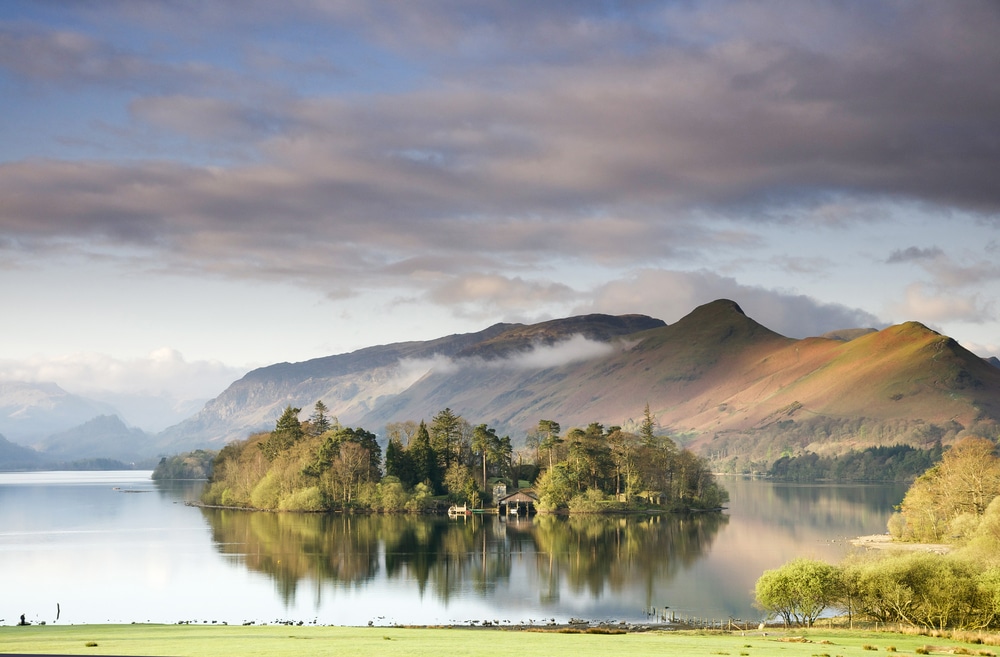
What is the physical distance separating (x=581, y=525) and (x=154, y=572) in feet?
198

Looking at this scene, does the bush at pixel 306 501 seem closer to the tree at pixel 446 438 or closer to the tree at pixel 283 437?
the tree at pixel 283 437

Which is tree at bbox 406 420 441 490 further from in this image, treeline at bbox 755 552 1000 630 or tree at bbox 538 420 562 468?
treeline at bbox 755 552 1000 630

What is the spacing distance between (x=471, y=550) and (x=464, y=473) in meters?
56.7

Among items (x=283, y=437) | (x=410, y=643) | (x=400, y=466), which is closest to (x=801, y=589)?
(x=410, y=643)

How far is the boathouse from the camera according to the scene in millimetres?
151500

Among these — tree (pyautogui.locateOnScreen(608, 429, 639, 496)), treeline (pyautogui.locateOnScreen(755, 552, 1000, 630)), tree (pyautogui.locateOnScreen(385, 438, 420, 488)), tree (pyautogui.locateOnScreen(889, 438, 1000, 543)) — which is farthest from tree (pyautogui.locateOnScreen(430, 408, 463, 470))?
treeline (pyautogui.locateOnScreen(755, 552, 1000, 630))

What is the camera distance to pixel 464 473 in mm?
159375

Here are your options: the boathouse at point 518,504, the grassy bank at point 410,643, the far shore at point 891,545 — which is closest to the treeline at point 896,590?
the grassy bank at point 410,643

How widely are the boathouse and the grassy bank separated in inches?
3942

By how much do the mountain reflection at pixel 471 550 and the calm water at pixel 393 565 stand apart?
0.23m

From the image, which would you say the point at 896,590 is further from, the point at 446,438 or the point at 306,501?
the point at 446,438

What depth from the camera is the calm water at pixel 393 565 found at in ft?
224

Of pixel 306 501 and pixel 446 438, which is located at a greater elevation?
pixel 446 438

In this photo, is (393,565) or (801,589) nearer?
(801,589)
